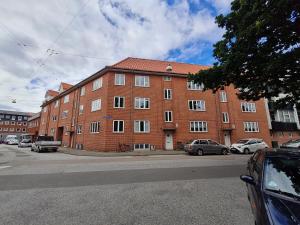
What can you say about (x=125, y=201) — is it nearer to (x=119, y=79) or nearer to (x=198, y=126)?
(x=119, y=79)

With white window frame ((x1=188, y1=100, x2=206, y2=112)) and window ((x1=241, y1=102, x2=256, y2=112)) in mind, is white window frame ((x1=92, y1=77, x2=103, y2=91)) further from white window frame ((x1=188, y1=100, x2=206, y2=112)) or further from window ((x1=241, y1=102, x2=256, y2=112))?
window ((x1=241, y1=102, x2=256, y2=112))

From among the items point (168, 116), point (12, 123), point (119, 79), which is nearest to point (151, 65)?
point (119, 79)

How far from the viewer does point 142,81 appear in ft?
84.1

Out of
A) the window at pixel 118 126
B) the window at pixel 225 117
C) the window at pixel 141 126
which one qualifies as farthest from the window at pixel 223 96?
the window at pixel 118 126

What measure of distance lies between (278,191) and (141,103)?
2227 centimetres

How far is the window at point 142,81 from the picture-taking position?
1000 inches

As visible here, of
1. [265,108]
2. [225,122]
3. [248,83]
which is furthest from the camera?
[265,108]

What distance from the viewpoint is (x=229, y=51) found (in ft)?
32.2

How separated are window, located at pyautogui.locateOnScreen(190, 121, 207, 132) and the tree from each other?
46.8ft

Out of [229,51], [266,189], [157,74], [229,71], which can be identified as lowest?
[266,189]

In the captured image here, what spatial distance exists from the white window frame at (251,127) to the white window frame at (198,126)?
265 inches

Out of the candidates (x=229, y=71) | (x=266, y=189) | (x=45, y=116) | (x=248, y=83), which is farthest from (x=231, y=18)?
(x=45, y=116)

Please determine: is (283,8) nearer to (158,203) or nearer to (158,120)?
(158,203)

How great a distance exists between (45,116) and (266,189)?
1973 inches
